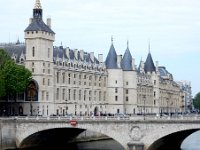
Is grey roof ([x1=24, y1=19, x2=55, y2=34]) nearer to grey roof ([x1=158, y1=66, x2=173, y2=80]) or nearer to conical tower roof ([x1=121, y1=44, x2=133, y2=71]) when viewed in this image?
conical tower roof ([x1=121, y1=44, x2=133, y2=71])

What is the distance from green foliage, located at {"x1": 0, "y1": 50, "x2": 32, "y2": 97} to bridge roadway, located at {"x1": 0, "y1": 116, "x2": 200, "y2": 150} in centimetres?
966

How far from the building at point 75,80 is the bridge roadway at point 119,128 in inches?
774

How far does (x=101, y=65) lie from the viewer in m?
121

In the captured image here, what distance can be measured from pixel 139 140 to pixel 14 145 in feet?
62.1

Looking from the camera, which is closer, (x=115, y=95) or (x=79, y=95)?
(x=79, y=95)

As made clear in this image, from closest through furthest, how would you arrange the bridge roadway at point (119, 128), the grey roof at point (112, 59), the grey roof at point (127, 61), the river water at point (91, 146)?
the bridge roadway at point (119, 128) < the river water at point (91, 146) < the grey roof at point (112, 59) < the grey roof at point (127, 61)

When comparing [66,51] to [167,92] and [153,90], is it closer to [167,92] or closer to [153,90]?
[153,90]

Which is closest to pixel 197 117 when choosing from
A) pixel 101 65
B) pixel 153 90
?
pixel 101 65

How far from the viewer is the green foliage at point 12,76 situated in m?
86.9

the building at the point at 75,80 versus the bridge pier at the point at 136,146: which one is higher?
the building at the point at 75,80

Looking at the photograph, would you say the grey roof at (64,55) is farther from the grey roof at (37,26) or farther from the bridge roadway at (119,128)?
the bridge roadway at (119,128)

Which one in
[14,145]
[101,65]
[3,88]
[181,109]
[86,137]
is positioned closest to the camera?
[14,145]

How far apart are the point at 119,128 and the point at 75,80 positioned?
1652 inches

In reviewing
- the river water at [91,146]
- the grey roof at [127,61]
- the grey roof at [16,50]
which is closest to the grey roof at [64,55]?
the grey roof at [16,50]
